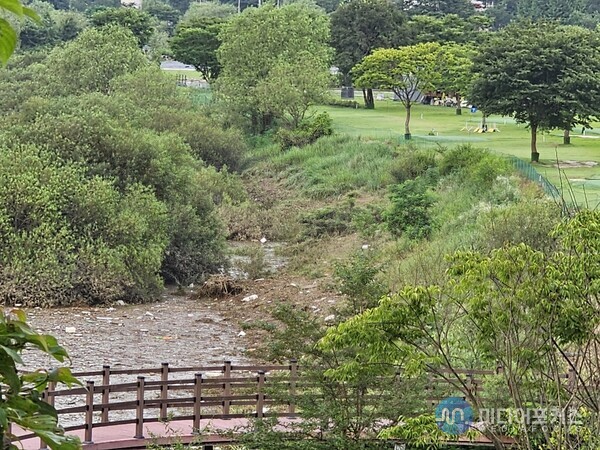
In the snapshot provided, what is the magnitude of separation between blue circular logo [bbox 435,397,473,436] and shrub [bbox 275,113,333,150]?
139 ft

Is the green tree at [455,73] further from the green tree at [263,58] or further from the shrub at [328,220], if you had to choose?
the shrub at [328,220]

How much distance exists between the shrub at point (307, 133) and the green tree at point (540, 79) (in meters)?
11.8

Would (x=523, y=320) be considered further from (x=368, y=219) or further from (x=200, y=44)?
(x=200, y=44)

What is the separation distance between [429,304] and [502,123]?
2081 inches

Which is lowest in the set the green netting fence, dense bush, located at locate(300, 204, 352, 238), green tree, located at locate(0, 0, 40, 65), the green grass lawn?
dense bush, located at locate(300, 204, 352, 238)

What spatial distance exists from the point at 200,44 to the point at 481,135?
119 feet

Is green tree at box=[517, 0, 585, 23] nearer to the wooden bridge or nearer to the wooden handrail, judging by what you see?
the wooden handrail

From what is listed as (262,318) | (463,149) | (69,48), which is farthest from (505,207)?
(69,48)

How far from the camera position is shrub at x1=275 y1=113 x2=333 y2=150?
5678cm

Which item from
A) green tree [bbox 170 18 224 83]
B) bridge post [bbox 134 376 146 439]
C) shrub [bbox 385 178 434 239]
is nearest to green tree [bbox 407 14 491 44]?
green tree [bbox 170 18 224 83]

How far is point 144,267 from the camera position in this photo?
33.2 meters

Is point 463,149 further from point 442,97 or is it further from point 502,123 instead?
point 442,97

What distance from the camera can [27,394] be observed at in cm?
247

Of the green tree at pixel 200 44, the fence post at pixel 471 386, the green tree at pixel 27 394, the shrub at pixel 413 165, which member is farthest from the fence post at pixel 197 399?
the green tree at pixel 200 44
